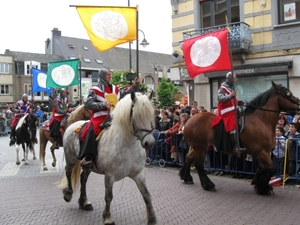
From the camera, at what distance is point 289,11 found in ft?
44.7

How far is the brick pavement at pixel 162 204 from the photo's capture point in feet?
18.8

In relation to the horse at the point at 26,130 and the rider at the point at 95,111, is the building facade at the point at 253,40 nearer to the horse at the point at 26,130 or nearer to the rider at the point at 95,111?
the horse at the point at 26,130

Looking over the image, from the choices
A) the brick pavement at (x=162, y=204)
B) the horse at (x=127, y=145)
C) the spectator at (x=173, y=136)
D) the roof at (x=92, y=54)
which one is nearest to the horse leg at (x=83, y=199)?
the brick pavement at (x=162, y=204)

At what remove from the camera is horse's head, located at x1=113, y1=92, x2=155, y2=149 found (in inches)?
183

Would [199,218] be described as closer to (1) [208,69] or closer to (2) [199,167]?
(2) [199,167]

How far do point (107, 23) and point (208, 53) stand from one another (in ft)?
7.69

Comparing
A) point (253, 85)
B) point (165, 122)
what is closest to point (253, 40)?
point (253, 85)

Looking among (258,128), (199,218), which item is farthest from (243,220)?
(258,128)

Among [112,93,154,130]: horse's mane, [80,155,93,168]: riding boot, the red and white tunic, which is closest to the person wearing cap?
the red and white tunic

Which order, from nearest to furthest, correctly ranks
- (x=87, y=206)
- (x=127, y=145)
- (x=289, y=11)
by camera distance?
1. (x=127, y=145)
2. (x=87, y=206)
3. (x=289, y=11)

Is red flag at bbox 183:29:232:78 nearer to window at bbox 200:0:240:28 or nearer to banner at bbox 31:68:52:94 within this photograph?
window at bbox 200:0:240:28

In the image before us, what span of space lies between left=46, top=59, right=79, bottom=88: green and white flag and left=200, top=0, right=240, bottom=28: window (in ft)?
22.9

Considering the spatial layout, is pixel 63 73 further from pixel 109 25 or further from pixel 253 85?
pixel 253 85

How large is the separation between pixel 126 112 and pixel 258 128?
138 inches
